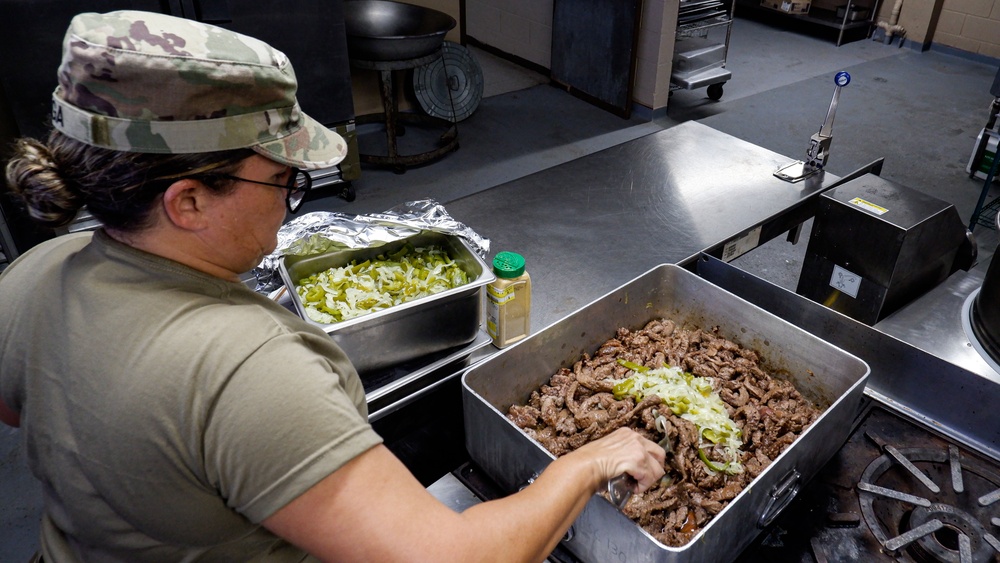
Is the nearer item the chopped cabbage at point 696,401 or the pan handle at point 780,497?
the pan handle at point 780,497

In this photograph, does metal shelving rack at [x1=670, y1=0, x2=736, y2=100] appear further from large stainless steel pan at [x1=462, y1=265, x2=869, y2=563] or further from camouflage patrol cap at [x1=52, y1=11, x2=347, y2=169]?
camouflage patrol cap at [x1=52, y1=11, x2=347, y2=169]

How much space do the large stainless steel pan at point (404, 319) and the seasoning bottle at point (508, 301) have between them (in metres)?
0.03

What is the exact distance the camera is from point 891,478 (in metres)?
1.39

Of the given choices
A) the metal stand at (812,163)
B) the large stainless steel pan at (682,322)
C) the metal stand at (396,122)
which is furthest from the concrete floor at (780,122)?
the large stainless steel pan at (682,322)

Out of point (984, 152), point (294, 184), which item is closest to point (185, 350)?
point (294, 184)

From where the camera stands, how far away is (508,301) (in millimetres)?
1538

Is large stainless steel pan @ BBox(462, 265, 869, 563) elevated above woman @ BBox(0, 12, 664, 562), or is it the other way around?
woman @ BBox(0, 12, 664, 562)

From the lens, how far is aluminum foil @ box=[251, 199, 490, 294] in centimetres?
158

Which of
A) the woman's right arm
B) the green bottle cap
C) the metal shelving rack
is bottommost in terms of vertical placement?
the metal shelving rack

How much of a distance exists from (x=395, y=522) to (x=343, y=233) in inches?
37.9

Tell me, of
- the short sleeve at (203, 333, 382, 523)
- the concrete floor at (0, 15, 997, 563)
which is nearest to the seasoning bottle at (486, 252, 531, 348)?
the short sleeve at (203, 333, 382, 523)

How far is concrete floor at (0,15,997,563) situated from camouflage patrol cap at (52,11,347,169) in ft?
10.7

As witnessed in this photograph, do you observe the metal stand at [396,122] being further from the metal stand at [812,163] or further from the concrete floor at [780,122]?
the metal stand at [812,163]

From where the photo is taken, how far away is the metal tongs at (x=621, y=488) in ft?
3.57
